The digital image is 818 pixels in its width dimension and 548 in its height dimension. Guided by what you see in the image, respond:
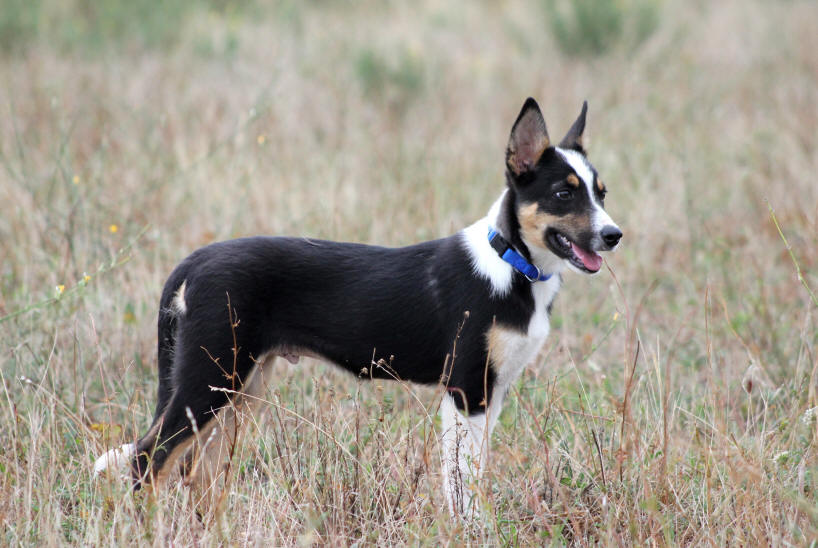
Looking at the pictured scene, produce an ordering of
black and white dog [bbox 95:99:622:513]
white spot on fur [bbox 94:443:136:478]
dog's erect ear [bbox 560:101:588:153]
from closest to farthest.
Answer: white spot on fur [bbox 94:443:136:478], black and white dog [bbox 95:99:622:513], dog's erect ear [bbox 560:101:588:153]

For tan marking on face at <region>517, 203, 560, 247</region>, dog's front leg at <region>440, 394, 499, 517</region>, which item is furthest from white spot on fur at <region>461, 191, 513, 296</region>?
dog's front leg at <region>440, 394, 499, 517</region>

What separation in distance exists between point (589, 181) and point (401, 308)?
0.95 meters

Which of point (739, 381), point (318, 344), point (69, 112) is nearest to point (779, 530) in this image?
point (739, 381)

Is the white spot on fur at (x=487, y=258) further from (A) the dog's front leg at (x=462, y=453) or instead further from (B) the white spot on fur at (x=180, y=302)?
(B) the white spot on fur at (x=180, y=302)

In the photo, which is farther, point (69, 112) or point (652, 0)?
point (652, 0)

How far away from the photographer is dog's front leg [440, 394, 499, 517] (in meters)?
3.34

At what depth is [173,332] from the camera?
3629mm

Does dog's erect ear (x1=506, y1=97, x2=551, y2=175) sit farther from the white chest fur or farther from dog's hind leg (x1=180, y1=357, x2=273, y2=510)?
dog's hind leg (x1=180, y1=357, x2=273, y2=510)

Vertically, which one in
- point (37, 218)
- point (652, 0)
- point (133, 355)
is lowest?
point (133, 355)

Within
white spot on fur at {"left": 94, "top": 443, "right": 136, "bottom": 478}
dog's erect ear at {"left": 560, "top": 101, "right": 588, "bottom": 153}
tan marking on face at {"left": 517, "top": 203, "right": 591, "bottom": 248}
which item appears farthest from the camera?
dog's erect ear at {"left": 560, "top": 101, "right": 588, "bottom": 153}

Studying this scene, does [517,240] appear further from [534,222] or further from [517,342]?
[517,342]

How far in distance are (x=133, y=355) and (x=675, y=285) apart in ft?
12.1

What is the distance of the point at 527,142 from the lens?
3652mm

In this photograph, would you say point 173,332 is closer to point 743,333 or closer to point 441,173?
point 743,333
